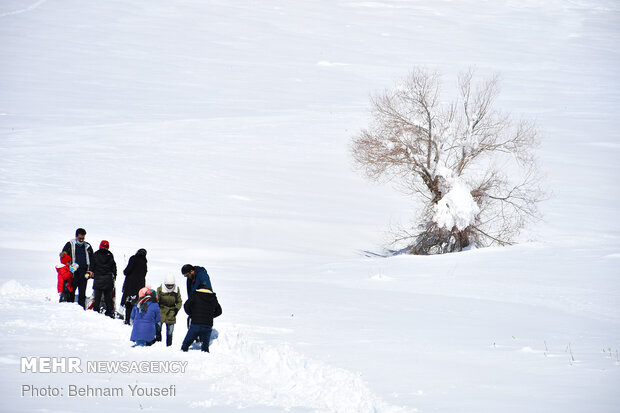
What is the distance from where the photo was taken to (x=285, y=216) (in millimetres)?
27297

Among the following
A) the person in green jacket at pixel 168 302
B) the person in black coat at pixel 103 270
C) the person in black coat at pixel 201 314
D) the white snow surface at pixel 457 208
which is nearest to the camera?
the person in black coat at pixel 201 314

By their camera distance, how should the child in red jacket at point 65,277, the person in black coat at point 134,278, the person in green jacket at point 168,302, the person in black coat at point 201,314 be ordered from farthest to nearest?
the child in red jacket at point 65,277
the person in black coat at point 134,278
the person in green jacket at point 168,302
the person in black coat at point 201,314

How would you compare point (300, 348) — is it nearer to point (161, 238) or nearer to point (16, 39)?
point (161, 238)

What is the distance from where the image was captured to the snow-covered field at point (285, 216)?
345 inches

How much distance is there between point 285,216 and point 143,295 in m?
17.5

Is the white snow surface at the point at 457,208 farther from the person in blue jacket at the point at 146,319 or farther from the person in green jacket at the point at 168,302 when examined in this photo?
the person in blue jacket at the point at 146,319

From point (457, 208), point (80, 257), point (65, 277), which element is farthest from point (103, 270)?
point (457, 208)

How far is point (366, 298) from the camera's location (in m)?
14.1

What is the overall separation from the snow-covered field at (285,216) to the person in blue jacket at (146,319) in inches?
6.8

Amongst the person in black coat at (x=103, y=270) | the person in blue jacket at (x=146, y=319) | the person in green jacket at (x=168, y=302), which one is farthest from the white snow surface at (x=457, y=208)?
the person in blue jacket at (x=146, y=319)

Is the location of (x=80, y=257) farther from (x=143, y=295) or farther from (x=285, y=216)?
(x=285, y=216)

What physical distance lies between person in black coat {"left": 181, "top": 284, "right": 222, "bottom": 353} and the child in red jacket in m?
2.75

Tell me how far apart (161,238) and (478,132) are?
11058 millimetres

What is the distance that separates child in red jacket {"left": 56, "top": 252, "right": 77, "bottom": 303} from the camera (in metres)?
11.3
